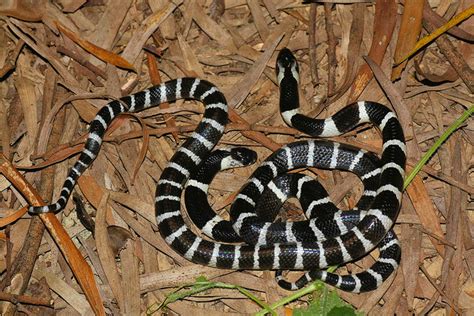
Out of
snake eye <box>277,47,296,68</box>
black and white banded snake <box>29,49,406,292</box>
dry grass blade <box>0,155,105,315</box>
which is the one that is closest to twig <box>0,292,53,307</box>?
dry grass blade <box>0,155,105,315</box>

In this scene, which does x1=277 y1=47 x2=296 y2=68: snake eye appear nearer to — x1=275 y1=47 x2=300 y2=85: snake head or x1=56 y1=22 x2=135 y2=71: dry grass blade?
x1=275 y1=47 x2=300 y2=85: snake head

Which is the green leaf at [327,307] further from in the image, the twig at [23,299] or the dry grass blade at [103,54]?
the dry grass blade at [103,54]

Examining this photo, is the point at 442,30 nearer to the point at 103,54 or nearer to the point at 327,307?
the point at 327,307

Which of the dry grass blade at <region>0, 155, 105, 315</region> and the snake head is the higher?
the snake head

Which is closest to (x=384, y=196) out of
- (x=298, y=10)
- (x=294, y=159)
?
(x=294, y=159)

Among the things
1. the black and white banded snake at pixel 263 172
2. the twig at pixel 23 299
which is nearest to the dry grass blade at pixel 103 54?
the black and white banded snake at pixel 263 172

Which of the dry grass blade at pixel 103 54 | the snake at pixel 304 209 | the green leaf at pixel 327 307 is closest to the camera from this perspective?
the green leaf at pixel 327 307

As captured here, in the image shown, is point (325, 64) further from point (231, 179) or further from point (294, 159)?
point (231, 179)
